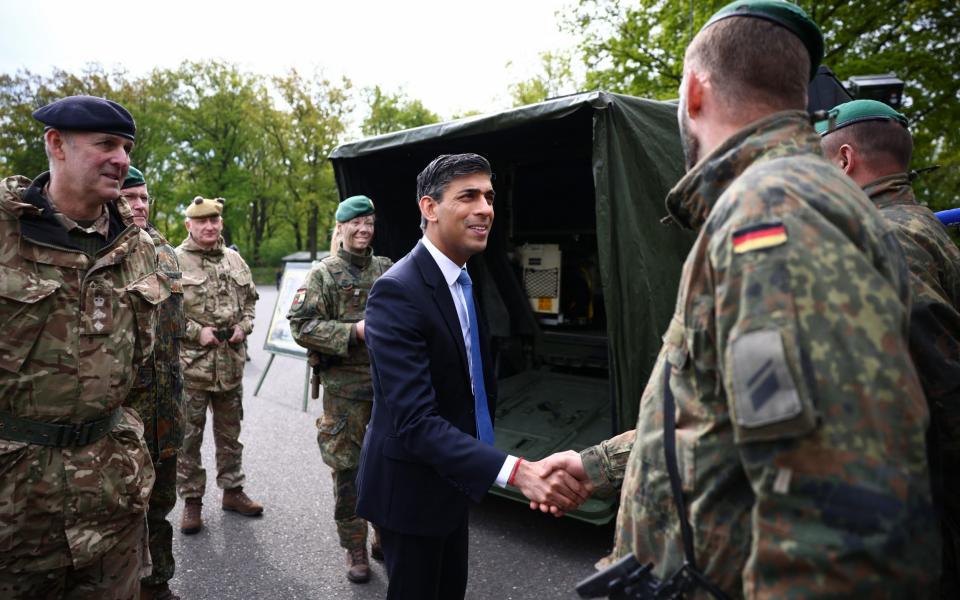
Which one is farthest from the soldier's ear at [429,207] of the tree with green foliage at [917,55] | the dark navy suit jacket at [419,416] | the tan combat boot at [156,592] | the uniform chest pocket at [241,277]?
the tree with green foliage at [917,55]

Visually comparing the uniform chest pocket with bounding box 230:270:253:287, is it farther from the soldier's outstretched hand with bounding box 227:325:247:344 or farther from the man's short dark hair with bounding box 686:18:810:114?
the man's short dark hair with bounding box 686:18:810:114

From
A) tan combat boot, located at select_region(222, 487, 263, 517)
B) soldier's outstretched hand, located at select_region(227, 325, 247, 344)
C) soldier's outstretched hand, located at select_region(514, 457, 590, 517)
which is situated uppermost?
soldier's outstretched hand, located at select_region(227, 325, 247, 344)

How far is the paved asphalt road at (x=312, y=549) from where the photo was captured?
334 centimetres

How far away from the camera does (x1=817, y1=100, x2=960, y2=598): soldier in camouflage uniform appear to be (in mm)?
1917

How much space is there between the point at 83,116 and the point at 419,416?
5.13 feet


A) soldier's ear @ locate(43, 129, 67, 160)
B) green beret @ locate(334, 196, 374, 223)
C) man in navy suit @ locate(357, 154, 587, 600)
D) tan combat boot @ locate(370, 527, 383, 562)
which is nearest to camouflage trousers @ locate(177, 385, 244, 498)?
tan combat boot @ locate(370, 527, 383, 562)

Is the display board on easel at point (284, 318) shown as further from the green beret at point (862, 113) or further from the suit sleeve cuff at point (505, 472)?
the green beret at point (862, 113)

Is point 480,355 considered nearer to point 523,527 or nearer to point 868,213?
point 868,213

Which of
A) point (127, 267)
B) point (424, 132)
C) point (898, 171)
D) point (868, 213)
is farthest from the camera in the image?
point (424, 132)

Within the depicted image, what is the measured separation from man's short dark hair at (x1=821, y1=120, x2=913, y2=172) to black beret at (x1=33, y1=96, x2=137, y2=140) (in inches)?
107

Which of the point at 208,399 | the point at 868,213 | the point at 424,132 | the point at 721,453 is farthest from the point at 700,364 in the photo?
the point at 208,399

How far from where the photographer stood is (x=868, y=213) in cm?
102

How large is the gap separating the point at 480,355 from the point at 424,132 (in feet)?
7.43

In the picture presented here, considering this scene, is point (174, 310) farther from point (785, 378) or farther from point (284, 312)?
point (284, 312)
